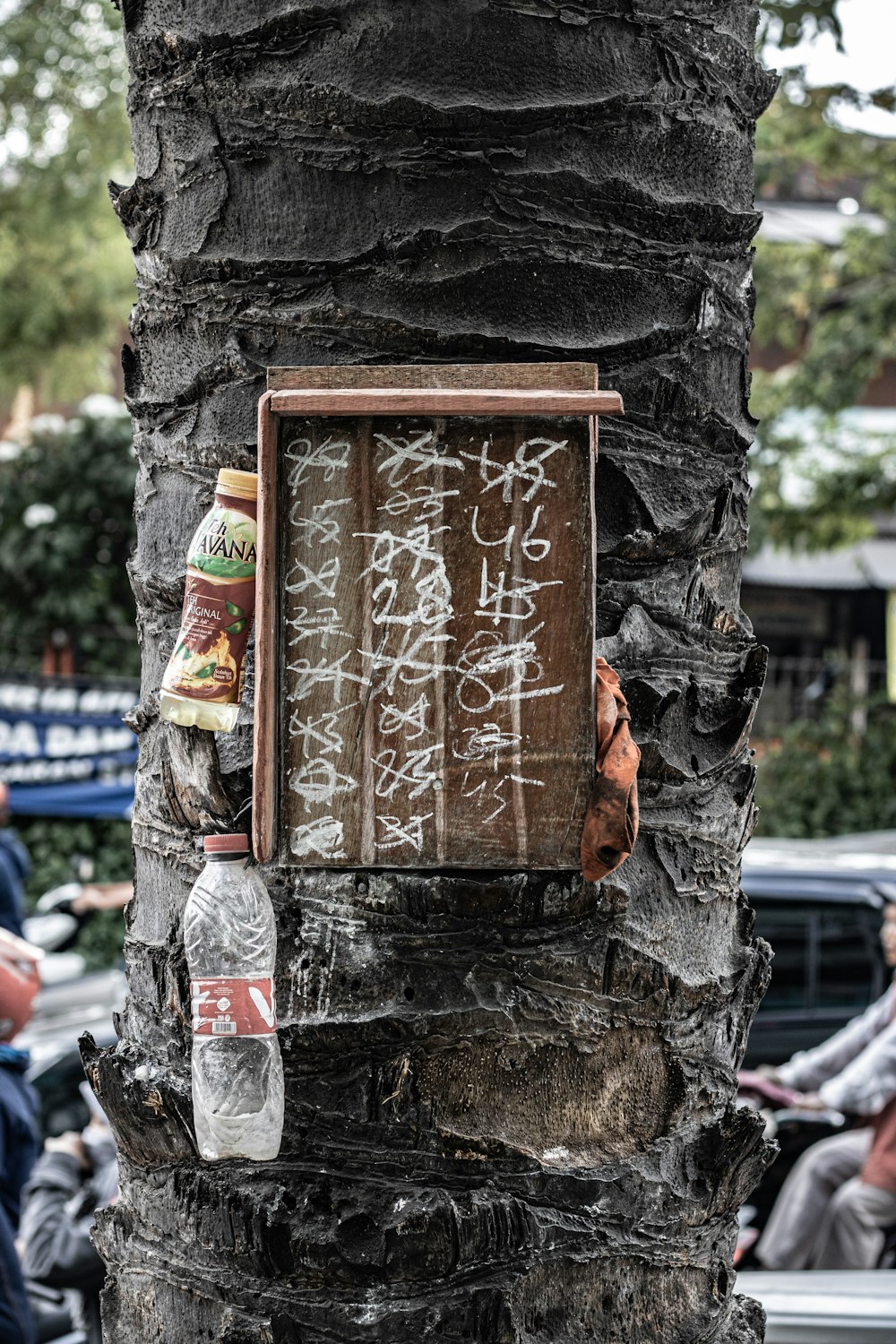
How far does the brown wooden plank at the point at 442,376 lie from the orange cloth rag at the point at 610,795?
30cm

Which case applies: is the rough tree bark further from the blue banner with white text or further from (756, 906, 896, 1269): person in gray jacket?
the blue banner with white text

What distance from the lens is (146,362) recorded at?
65.5 inches

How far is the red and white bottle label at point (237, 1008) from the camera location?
142 cm

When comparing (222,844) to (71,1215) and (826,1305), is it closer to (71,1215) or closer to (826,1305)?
(826,1305)

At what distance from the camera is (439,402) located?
1.37 metres

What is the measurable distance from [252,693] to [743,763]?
585 mm

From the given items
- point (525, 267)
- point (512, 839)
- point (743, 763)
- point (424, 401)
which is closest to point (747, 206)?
point (525, 267)

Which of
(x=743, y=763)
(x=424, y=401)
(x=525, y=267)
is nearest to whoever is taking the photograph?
(x=424, y=401)

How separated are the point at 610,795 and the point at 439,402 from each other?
0.44 m

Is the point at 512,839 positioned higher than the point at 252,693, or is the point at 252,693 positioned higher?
the point at 252,693

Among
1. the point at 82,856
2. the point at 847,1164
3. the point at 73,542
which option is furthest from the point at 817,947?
the point at 73,542

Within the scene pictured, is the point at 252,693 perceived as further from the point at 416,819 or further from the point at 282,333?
the point at 282,333

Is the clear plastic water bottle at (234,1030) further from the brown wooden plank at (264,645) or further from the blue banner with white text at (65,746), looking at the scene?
the blue banner with white text at (65,746)

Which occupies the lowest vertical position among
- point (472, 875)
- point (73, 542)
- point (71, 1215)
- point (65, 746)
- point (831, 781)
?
point (71, 1215)
